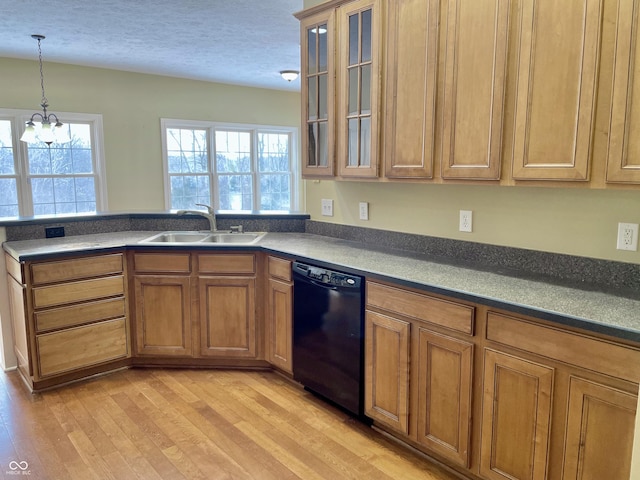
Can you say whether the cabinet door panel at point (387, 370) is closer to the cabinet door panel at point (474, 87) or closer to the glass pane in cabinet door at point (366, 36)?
the cabinet door panel at point (474, 87)

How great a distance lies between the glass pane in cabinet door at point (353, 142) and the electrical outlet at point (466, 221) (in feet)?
2.19

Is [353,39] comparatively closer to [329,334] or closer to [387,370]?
[329,334]

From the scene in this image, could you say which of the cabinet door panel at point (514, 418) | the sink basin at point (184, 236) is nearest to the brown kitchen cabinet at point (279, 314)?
the sink basin at point (184, 236)

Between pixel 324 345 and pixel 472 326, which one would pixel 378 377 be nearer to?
pixel 324 345

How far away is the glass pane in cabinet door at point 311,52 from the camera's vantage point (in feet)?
9.90

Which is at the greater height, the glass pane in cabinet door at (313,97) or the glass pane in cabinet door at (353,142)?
the glass pane in cabinet door at (313,97)

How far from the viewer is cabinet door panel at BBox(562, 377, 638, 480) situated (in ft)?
5.18

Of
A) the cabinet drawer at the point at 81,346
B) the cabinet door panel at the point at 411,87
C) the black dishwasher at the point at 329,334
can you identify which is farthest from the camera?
the cabinet drawer at the point at 81,346

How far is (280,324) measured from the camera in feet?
10.1

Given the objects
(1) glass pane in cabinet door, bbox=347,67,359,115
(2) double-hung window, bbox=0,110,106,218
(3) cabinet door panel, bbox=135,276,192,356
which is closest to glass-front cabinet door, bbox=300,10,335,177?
(1) glass pane in cabinet door, bbox=347,67,359,115

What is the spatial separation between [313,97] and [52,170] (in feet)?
13.8

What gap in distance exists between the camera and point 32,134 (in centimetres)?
462

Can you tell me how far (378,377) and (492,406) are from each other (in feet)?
2.06

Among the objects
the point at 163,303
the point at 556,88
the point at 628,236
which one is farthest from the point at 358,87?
the point at 163,303
